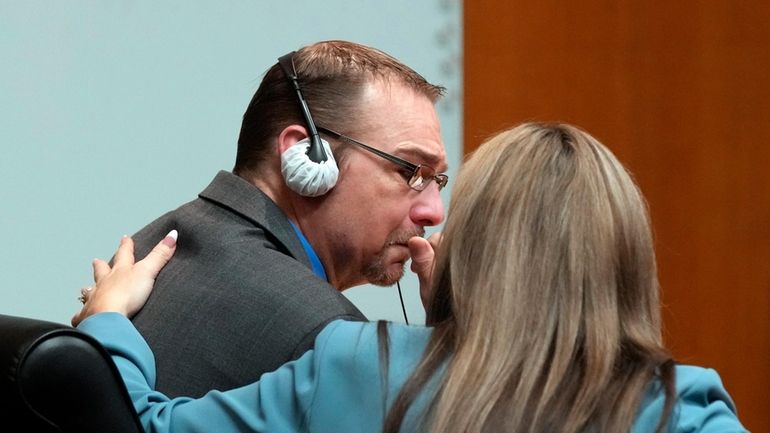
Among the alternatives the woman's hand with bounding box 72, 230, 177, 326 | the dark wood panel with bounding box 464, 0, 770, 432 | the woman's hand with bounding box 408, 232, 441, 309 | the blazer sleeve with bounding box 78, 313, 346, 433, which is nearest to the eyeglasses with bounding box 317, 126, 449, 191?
the woman's hand with bounding box 408, 232, 441, 309

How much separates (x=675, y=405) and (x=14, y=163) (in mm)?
1624

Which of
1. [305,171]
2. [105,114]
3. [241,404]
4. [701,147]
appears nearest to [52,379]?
[241,404]

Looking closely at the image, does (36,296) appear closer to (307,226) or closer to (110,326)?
(307,226)

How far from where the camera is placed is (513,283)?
1.21 metres

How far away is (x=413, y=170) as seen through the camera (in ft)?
6.13

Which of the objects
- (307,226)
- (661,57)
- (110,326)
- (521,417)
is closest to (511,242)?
(521,417)

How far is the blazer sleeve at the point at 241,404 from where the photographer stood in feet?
4.13

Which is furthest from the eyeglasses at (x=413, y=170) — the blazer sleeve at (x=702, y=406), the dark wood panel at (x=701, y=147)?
the dark wood panel at (x=701, y=147)

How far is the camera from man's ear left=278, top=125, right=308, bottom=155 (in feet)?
5.90

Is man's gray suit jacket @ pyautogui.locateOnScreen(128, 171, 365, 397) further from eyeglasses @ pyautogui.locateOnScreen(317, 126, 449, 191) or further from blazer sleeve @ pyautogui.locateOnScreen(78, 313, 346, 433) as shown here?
eyeglasses @ pyautogui.locateOnScreen(317, 126, 449, 191)

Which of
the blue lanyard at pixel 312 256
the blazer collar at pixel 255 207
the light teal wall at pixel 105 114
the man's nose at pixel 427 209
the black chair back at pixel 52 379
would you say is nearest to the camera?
the black chair back at pixel 52 379

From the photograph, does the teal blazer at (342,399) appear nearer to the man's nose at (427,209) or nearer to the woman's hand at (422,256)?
the woman's hand at (422,256)

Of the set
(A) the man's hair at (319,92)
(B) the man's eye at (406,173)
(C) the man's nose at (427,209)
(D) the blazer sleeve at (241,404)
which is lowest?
(D) the blazer sleeve at (241,404)

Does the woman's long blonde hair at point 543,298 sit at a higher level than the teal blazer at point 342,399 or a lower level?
higher
